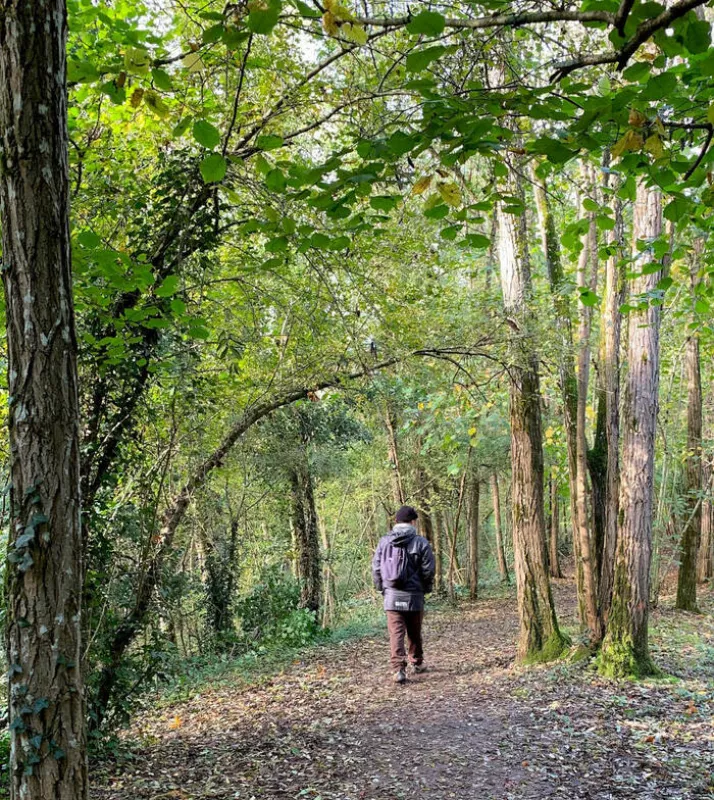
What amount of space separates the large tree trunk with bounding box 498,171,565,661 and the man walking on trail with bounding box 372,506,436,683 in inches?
44.0

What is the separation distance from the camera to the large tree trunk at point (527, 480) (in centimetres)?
700

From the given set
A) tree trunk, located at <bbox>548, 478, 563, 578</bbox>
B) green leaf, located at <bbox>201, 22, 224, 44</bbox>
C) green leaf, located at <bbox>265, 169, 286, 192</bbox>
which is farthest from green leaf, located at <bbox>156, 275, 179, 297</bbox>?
tree trunk, located at <bbox>548, 478, 563, 578</bbox>

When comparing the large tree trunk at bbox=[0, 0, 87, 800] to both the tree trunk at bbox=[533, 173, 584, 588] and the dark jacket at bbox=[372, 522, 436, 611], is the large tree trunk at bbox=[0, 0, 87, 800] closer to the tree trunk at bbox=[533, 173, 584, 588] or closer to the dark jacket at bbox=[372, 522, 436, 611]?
the dark jacket at bbox=[372, 522, 436, 611]

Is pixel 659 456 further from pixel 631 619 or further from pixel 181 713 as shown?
pixel 181 713

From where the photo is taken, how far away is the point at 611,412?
7.19 m

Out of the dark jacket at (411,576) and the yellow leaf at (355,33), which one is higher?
the yellow leaf at (355,33)

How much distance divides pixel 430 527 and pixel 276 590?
16.6 ft

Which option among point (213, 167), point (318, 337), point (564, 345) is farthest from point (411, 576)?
point (213, 167)

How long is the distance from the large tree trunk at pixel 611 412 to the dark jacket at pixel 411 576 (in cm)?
193

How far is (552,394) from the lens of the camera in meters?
11.3

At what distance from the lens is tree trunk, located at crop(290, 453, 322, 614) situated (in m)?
12.1

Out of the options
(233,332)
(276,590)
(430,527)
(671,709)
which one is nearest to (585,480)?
(671,709)

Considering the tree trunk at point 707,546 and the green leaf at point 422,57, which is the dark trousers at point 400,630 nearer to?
the green leaf at point 422,57

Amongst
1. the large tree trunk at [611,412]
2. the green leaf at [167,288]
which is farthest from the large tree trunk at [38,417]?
the large tree trunk at [611,412]
